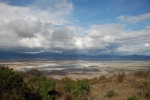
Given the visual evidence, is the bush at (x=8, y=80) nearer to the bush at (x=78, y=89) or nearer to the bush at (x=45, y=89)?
the bush at (x=45, y=89)

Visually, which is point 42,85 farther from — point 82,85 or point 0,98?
point 0,98

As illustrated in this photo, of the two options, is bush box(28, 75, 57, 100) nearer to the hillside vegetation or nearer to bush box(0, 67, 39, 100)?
the hillside vegetation

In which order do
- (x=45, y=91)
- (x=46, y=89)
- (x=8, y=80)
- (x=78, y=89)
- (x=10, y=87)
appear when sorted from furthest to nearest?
(x=78, y=89), (x=46, y=89), (x=45, y=91), (x=10, y=87), (x=8, y=80)

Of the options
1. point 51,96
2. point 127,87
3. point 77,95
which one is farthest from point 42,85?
point 127,87

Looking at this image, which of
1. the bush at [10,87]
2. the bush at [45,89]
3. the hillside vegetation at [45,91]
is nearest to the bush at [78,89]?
the hillside vegetation at [45,91]

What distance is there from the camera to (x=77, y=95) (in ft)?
54.8

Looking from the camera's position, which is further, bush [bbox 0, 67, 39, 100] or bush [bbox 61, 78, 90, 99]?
bush [bbox 61, 78, 90, 99]

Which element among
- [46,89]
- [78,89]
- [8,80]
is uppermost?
[8,80]

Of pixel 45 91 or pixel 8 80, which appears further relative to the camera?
pixel 45 91

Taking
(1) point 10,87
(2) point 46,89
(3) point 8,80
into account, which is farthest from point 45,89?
(3) point 8,80

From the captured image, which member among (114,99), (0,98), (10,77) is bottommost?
(114,99)

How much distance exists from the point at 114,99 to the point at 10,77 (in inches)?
320

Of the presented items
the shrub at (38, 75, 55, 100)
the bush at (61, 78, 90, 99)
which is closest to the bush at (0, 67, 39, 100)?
the shrub at (38, 75, 55, 100)

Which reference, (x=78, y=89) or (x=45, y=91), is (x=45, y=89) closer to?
(x=45, y=91)
